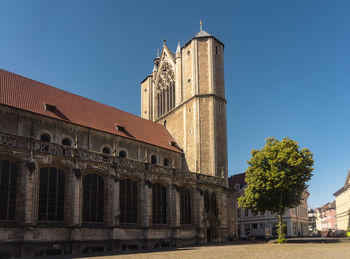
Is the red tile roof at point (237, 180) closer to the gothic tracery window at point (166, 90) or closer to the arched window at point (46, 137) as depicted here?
the gothic tracery window at point (166, 90)

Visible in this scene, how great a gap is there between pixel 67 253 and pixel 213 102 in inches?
1039

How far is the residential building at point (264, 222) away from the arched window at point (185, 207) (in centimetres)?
2553

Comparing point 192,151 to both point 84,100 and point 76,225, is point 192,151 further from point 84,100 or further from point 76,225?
point 76,225

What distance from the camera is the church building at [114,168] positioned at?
874 inches

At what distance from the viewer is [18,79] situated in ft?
103

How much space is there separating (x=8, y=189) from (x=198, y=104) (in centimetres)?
2650

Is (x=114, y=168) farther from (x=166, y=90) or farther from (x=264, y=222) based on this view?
(x=264, y=222)

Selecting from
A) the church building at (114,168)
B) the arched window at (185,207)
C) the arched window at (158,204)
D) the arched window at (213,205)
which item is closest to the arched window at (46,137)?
the church building at (114,168)

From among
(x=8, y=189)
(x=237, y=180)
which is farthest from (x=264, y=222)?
(x=8, y=189)

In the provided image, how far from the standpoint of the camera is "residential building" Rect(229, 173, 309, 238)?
58094mm

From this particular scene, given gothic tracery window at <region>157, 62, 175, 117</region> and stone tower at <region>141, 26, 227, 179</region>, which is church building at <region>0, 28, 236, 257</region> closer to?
stone tower at <region>141, 26, 227, 179</region>

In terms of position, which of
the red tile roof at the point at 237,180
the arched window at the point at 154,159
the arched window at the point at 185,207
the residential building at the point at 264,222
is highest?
the arched window at the point at 154,159

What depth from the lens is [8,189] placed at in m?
21.6

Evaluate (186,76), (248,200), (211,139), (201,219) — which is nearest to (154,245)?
(201,219)
